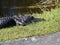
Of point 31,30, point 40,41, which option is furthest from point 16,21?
point 40,41

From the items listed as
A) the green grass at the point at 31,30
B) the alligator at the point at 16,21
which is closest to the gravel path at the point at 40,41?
the green grass at the point at 31,30

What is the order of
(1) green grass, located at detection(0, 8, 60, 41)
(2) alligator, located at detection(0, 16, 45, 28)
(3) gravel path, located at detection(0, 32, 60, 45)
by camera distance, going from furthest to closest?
(2) alligator, located at detection(0, 16, 45, 28) < (1) green grass, located at detection(0, 8, 60, 41) < (3) gravel path, located at detection(0, 32, 60, 45)


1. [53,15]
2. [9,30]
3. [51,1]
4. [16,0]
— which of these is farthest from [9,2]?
[9,30]

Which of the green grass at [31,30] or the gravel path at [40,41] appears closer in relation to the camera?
the gravel path at [40,41]

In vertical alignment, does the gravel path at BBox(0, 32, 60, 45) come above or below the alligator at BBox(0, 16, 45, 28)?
above

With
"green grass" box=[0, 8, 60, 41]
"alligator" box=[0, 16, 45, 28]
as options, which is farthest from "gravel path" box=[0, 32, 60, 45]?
"alligator" box=[0, 16, 45, 28]

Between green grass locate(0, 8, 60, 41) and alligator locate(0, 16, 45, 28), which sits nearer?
green grass locate(0, 8, 60, 41)

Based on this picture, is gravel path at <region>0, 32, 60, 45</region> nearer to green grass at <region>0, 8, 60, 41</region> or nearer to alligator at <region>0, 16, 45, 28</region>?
green grass at <region>0, 8, 60, 41</region>

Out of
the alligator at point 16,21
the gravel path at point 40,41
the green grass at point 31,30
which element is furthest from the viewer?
the alligator at point 16,21

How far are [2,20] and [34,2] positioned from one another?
371 cm

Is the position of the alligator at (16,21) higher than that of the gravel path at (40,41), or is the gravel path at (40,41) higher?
the gravel path at (40,41)

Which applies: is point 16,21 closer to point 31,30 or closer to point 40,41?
point 31,30

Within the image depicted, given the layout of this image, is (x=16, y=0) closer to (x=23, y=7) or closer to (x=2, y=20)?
(x=23, y=7)

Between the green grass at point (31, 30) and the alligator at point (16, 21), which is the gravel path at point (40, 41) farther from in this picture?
the alligator at point (16, 21)
